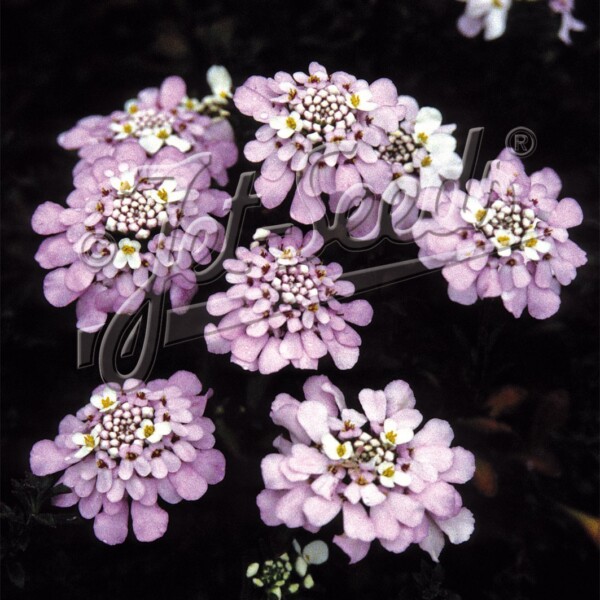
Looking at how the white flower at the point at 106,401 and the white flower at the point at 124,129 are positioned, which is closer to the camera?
the white flower at the point at 106,401

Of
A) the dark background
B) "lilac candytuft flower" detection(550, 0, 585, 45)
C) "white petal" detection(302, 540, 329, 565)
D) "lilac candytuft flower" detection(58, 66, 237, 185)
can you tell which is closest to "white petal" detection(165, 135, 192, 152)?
"lilac candytuft flower" detection(58, 66, 237, 185)

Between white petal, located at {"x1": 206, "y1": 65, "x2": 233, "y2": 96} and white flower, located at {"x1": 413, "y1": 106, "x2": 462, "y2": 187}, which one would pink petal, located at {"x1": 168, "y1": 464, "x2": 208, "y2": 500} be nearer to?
white flower, located at {"x1": 413, "y1": 106, "x2": 462, "y2": 187}

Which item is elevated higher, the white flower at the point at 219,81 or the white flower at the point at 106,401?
the white flower at the point at 219,81

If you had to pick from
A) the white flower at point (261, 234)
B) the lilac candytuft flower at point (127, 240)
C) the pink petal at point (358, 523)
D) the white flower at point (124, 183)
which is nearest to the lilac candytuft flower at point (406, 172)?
the white flower at point (261, 234)

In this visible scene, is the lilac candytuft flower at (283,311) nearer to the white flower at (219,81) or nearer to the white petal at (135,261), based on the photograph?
the white petal at (135,261)

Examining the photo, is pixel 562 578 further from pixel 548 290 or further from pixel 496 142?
pixel 496 142

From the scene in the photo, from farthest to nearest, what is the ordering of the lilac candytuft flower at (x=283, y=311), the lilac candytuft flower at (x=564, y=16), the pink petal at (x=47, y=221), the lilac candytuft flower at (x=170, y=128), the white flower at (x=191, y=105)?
1. the lilac candytuft flower at (x=564, y=16)
2. the white flower at (x=191, y=105)
3. the lilac candytuft flower at (x=170, y=128)
4. the pink petal at (x=47, y=221)
5. the lilac candytuft flower at (x=283, y=311)
